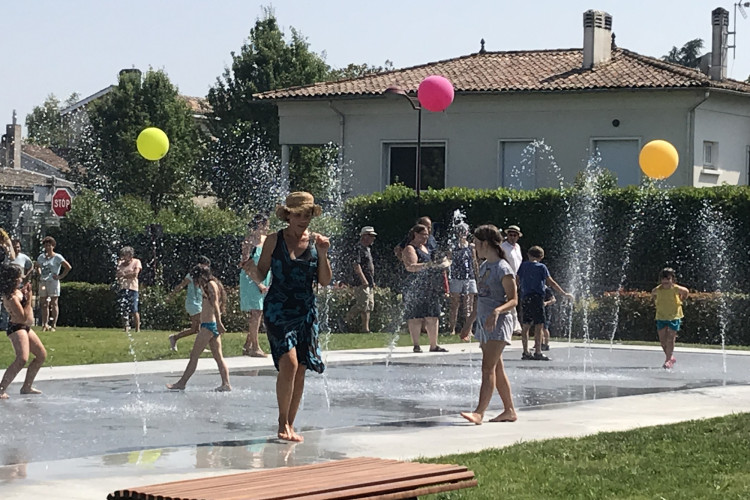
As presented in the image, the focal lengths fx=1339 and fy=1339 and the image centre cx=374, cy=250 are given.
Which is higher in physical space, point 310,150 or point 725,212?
point 310,150

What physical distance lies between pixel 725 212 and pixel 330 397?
15.9 meters

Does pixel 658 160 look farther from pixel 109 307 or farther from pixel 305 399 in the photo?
pixel 305 399

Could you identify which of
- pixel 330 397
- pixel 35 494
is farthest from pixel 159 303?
pixel 35 494

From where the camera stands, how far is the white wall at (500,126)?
3512 cm

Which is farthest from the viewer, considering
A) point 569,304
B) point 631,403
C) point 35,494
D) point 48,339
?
point 569,304

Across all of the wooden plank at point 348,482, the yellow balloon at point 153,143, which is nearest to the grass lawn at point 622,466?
the wooden plank at point 348,482

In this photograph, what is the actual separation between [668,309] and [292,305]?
8.52m

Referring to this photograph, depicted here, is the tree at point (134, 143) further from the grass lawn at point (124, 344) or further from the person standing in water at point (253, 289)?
the person standing in water at point (253, 289)

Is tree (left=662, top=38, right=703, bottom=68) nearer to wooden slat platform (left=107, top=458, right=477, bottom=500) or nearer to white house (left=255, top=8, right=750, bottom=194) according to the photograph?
white house (left=255, top=8, right=750, bottom=194)

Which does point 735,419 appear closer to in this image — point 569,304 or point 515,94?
point 569,304

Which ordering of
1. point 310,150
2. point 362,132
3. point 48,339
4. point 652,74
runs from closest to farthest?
1. point 48,339
2. point 652,74
3. point 362,132
4. point 310,150

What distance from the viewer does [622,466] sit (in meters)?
8.54

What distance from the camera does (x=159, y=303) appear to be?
2620 cm

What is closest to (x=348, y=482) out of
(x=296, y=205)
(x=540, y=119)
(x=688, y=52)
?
(x=296, y=205)
